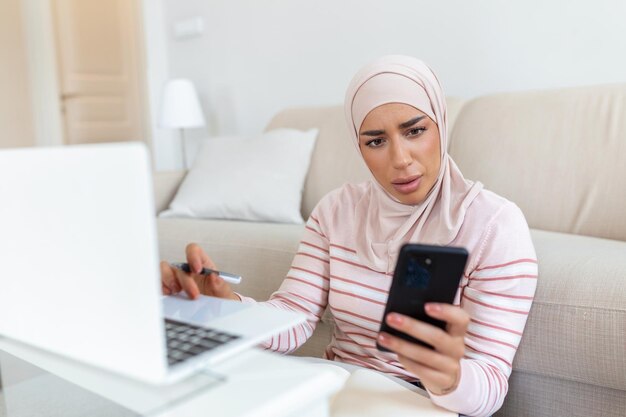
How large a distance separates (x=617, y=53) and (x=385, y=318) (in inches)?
56.9

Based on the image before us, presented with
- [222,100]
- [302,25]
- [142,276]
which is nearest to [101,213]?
[142,276]

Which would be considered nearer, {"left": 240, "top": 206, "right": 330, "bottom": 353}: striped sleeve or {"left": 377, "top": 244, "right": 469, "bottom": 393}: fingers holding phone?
{"left": 377, "top": 244, "right": 469, "bottom": 393}: fingers holding phone

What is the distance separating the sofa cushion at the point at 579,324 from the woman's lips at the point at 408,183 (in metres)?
0.26

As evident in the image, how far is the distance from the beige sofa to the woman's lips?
0.26 metres

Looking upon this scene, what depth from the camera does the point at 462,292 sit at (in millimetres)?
866

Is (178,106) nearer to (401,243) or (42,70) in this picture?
(42,70)

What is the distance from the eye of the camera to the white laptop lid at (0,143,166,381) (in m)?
0.44

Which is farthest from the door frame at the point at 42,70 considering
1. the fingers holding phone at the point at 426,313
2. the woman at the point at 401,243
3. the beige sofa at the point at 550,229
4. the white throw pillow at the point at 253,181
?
the fingers holding phone at the point at 426,313

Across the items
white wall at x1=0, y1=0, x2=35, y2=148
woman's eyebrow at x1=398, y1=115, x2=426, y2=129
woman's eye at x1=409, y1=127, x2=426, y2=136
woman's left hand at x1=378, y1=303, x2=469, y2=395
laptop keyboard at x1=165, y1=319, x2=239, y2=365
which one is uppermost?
white wall at x1=0, y1=0, x2=35, y2=148

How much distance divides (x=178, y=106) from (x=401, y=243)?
6.18 feet

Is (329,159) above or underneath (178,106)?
underneath

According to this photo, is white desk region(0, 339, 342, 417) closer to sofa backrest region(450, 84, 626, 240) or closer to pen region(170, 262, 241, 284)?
pen region(170, 262, 241, 284)

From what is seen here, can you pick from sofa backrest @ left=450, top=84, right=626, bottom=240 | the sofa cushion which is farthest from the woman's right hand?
sofa backrest @ left=450, top=84, right=626, bottom=240

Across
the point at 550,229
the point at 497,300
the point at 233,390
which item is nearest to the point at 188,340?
the point at 233,390
